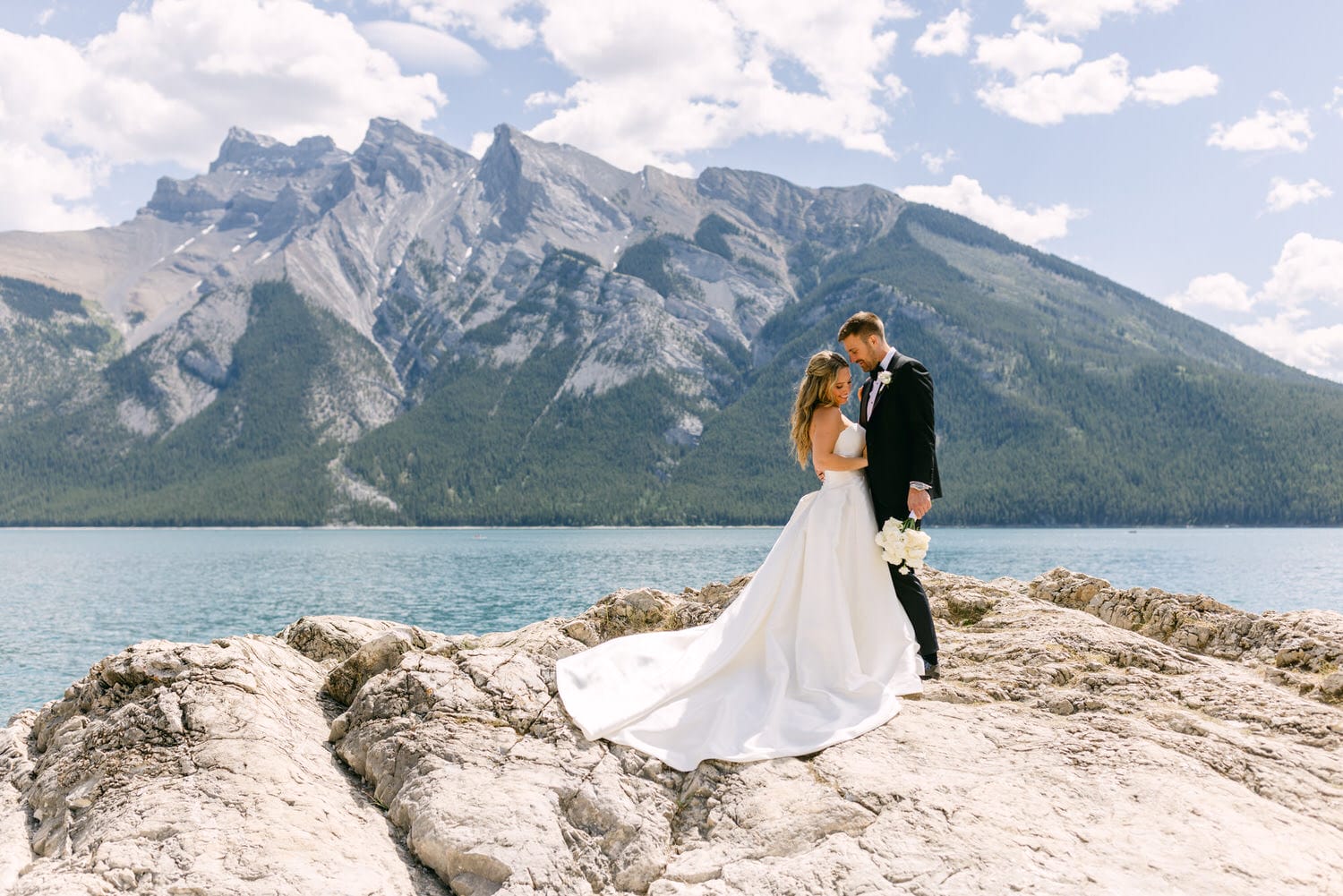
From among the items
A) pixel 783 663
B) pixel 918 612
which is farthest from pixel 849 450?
pixel 783 663

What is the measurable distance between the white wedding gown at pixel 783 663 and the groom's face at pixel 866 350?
1.99 feet

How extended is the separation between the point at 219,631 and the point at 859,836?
3834cm

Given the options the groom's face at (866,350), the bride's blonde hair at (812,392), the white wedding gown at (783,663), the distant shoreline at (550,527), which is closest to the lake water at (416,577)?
the white wedding gown at (783,663)

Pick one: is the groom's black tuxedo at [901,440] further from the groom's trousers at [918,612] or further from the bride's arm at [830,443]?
the groom's trousers at [918,612]

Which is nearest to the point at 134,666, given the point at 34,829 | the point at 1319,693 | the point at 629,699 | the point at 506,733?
the point at 34,829

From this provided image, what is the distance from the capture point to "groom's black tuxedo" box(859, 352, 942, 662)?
7414mm

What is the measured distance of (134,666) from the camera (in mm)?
6430

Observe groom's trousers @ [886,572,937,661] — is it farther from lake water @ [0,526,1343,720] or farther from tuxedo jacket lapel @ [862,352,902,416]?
lake water @ [0,526,1343,720]

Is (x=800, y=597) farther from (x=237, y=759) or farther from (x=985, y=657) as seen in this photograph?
(x=237, y=759)

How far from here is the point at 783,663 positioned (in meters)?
7.07

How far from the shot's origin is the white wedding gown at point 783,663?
6344 mm

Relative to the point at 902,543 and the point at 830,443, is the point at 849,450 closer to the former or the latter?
the point at 830,443

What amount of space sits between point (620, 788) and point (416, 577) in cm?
6079

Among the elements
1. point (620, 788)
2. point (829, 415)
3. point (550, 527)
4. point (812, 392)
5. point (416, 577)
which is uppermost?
point (812, 392)
